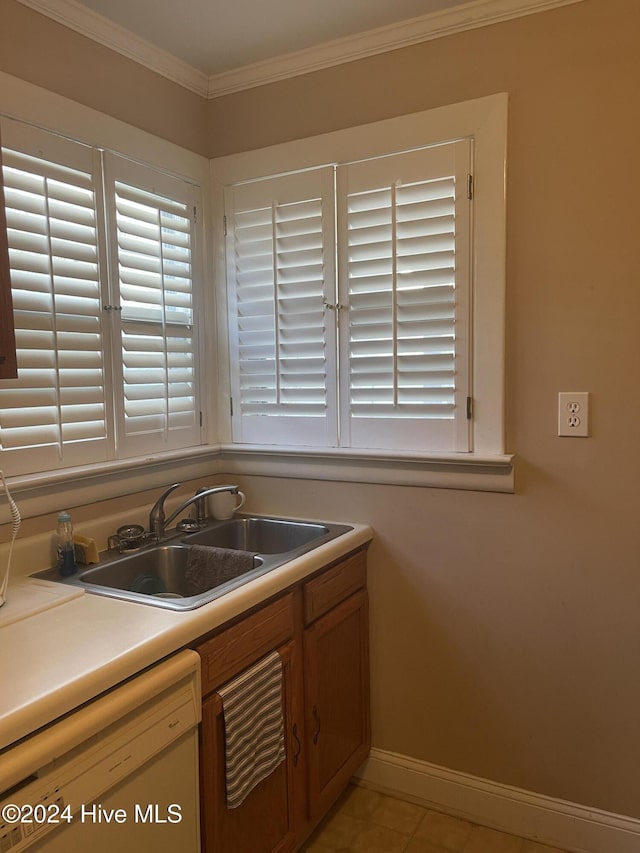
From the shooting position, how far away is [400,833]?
1.97 metres

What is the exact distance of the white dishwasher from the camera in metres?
0.99

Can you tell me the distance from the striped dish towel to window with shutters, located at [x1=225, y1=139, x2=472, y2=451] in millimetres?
841

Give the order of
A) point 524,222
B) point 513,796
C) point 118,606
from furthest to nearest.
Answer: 1. point 513,796
2. point 524,222
3. point 118,606

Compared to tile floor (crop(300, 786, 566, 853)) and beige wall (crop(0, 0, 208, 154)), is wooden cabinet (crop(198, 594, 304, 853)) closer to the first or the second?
tile floor (crop(300, 786, 566, 853))

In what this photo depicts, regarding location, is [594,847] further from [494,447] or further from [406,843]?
[494,447]

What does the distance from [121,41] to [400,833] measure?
263cm

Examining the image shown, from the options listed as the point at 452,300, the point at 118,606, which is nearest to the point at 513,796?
the point at 118,606

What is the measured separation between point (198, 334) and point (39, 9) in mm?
1049

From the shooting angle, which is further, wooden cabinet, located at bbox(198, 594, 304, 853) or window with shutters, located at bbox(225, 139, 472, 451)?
window with shutters, located at bbox(225, 139, 472, 451)

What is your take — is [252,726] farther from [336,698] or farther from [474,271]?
[474,271]

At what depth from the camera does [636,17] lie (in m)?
1.69

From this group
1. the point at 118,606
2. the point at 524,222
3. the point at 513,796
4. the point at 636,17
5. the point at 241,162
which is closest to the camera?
the point at 118,606

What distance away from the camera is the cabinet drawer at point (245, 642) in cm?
143

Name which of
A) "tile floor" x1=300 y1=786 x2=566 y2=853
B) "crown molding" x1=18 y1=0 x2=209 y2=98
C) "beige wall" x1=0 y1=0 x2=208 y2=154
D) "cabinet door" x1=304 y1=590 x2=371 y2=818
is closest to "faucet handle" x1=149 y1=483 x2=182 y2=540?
"cabinet door" x1=304 y1=590 x2=371 y2=818
